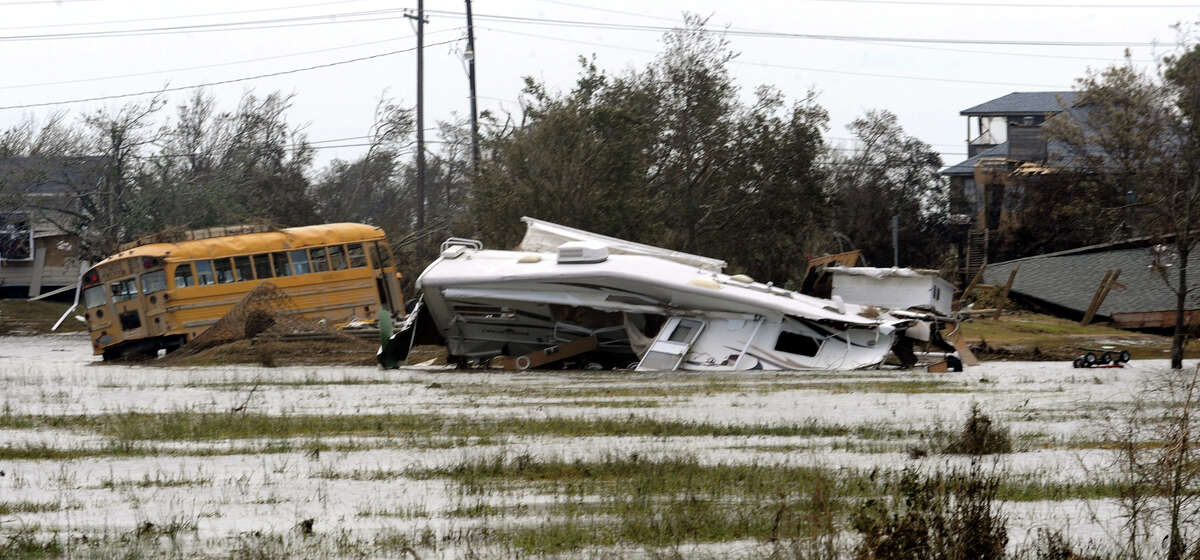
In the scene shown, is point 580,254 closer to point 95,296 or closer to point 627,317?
point 627,317

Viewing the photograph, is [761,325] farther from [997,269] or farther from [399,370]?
[997,269]

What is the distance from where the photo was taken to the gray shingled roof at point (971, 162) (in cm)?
6962

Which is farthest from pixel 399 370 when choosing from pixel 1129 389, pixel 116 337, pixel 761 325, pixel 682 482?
pixel 682 482

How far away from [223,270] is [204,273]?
0.52 metres

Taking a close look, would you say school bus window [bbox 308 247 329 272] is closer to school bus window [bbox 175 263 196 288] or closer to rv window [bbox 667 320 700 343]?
school bus window [bbox 175 263 196 288]

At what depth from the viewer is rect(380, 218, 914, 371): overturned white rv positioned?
2761cm

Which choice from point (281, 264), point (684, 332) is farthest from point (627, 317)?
point (281, 264)

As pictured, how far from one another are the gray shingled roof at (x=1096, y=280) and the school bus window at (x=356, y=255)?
2138cm

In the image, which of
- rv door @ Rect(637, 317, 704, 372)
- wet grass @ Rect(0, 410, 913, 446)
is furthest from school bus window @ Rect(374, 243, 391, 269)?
wet grass @ Rect(0, 410, 913, 446)

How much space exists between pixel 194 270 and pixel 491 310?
980 centimetres

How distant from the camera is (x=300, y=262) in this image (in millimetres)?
37688

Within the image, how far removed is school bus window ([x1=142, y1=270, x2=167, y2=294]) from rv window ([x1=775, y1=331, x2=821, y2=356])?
1596 centimetres

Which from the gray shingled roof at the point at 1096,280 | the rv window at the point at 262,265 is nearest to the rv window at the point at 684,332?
the rv window at the point at 262,265

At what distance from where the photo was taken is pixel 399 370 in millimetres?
30125
